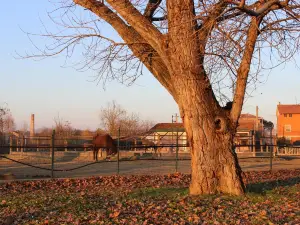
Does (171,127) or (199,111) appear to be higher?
(171,127)

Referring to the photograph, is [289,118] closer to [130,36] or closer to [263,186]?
[263,186]

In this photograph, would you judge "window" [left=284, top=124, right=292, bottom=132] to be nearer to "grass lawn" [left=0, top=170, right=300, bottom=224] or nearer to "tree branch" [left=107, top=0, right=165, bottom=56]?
"grass lawn" [left=0, top=170, right=300, bottom=224]

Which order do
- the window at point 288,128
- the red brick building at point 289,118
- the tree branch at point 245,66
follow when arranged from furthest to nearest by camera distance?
the red brick building at point 289,118
the window at point 288,128
the tree branch at point 245,66

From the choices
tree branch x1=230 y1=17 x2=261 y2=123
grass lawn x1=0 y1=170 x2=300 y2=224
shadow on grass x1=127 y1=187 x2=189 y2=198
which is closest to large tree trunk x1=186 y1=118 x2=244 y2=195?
grass lawn x1=0 y1=170 x2=300 y2=224

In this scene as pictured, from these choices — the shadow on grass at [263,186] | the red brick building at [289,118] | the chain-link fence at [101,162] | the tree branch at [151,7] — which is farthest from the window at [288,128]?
the tree branch at [151,7]

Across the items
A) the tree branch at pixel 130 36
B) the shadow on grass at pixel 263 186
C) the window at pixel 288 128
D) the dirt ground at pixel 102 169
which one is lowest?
the dirt ground at pixel 102 169

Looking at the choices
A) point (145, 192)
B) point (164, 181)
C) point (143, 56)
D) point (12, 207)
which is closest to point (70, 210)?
point (12, 207)

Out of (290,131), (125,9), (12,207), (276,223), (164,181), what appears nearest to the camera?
(276,223)

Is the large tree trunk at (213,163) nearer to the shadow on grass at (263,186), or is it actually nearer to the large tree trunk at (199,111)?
the large tree trunk at (199,111)

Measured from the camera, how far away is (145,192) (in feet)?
36.2

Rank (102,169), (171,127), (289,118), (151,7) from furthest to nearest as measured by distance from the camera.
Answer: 1. (289,118)
2. (171,127)
3. (102,169)
4. (151,7)

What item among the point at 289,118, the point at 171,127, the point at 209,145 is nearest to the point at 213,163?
the point at 209,145

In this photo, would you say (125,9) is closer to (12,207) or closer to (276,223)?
(12,207)

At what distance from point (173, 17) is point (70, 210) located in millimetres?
4725
